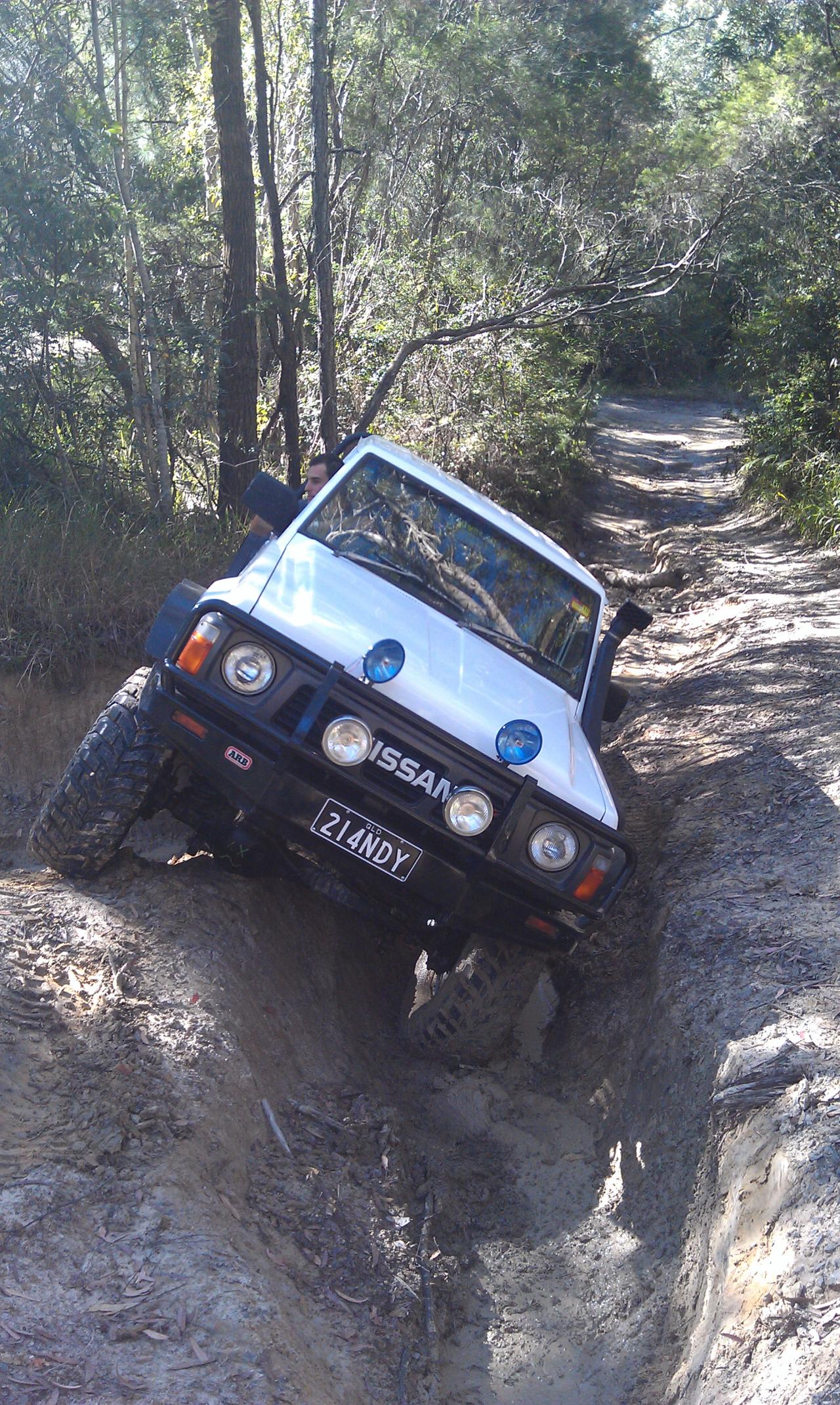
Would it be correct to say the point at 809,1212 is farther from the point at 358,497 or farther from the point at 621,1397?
the point at 358,497

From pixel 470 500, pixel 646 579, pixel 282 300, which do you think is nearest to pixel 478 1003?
pixel 470 500

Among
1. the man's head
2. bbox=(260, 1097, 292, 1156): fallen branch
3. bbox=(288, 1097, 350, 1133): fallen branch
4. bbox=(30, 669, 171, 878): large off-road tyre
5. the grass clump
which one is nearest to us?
bbox=(260, 1097, 292, 1156): fallen branch

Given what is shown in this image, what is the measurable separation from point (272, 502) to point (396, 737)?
59.4 inches

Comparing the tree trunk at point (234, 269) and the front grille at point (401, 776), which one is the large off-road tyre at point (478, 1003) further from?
the tree trunk at point (234, 269)

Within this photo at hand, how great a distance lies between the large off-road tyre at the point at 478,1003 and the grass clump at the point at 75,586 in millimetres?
3016

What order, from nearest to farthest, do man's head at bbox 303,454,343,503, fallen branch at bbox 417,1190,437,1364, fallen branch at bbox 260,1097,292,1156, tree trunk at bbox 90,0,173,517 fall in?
fallen branch at bbox 417,1190,437,1364 → fallen branch at bbox 260,1097,292,1156 → man's head at bbox 303,454,343,503 → tree trunk at bbox 90,0,173,517

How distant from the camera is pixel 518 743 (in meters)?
3.55

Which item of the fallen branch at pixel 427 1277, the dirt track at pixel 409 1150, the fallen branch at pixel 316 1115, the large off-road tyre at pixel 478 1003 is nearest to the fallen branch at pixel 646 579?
the dirt track at pixel 409 1150

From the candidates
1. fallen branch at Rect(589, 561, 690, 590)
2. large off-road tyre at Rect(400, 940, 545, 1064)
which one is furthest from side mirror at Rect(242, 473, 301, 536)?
fallen branch at Rect(589, 561, 690, 590)

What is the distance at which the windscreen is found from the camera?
4.34m

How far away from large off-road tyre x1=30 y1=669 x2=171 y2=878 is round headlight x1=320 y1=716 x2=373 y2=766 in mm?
784

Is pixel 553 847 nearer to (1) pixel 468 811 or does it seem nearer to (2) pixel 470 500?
(1) pixel 468 811

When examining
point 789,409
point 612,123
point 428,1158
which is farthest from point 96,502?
point 612,123

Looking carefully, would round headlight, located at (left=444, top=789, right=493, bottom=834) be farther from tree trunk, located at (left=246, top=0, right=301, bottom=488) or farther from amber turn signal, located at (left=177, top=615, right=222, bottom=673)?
tree trunk, located at (left=246, top=0, right=301, bottom=488)
